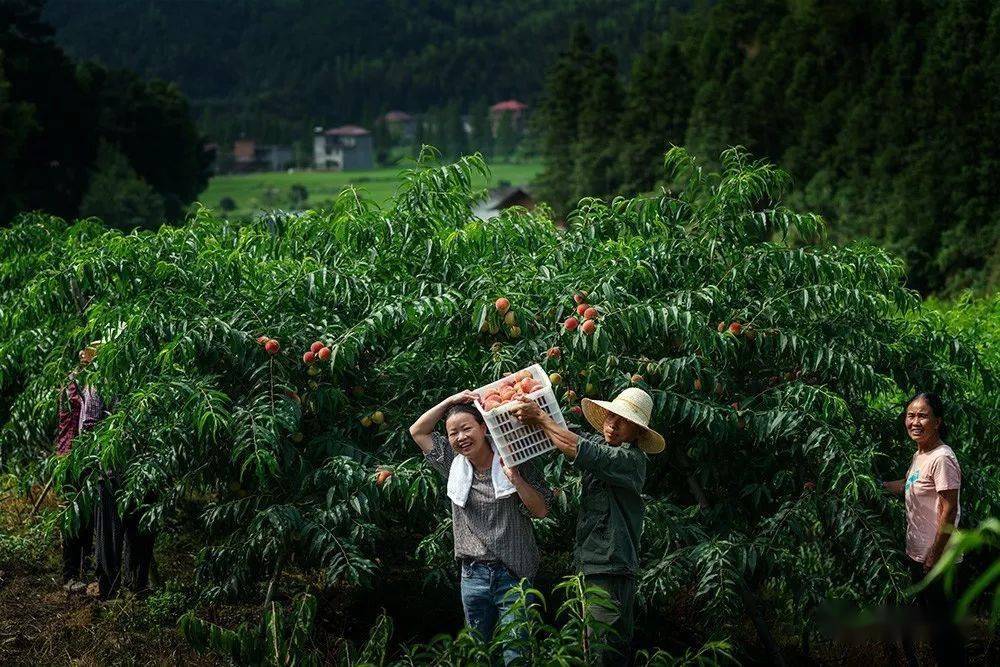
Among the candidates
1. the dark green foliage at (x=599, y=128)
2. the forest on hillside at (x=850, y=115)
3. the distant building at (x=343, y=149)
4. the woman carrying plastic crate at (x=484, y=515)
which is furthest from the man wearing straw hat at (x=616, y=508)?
the distant building at (x=343, y=149)

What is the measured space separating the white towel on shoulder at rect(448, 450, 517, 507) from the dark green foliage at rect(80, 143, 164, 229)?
30.5m

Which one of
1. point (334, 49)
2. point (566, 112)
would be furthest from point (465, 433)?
point (334, 49)

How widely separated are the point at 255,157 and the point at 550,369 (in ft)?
311

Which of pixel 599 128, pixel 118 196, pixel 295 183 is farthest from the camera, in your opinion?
pixel 295 183

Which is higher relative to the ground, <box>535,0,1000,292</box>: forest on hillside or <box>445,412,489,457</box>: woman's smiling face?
<box>445,412,489,457</box>: woman's smiling face

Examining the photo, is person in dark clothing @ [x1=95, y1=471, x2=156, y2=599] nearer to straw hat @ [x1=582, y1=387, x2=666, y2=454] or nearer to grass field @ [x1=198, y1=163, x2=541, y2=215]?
straw hat @ [x1=582, y1=387, x2=666, y2=454]

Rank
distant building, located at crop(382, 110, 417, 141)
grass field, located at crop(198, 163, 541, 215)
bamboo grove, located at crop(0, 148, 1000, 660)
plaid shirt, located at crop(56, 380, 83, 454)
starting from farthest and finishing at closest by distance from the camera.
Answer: distant building, located at crop(382, 110, 417, 141) < grass field, located at crop(198, 163, 541, 215) < plaid shirt, located at crop(56, 380, 83, 454) < bamboo grove, located at crop(0, 148, 1000, 660)

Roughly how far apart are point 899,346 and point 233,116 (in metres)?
94.8

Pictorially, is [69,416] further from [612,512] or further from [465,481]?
[612,512]

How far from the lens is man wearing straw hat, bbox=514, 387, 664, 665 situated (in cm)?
465

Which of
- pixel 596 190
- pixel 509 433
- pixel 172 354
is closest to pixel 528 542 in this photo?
pixel 509 433

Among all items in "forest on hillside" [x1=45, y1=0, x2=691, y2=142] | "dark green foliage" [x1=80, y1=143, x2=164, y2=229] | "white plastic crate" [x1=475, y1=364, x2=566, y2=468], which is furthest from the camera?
"forest on hillside" [x1=45, y1=0, x2=691, y2=142]

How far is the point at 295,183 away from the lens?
85.2m

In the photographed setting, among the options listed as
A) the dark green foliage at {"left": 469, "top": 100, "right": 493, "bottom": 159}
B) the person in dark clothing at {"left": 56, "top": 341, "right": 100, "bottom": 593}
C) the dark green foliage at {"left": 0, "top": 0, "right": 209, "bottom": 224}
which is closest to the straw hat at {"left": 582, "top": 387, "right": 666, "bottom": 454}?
the person in dark clothing at {"left": 56, "top": 341, "right": 100, "bottom": 593}
